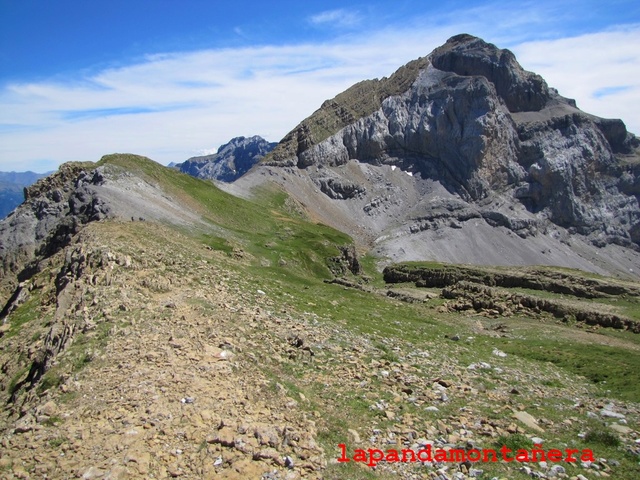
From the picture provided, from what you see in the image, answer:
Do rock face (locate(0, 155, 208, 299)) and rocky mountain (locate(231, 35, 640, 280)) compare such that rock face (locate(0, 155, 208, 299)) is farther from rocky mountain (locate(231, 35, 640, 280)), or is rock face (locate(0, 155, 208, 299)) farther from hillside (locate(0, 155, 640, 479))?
rocky mountain (locate(231, 35, 640, 280))

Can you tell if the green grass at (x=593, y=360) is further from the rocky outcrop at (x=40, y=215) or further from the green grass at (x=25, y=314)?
the rocky outcrop at (x=40, y=215)

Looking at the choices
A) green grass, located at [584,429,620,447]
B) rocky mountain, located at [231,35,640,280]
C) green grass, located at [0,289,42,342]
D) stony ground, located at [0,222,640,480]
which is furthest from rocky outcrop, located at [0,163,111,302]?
rocky mountain, located at [231,35,640,280]

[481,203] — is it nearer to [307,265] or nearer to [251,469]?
[307,265]

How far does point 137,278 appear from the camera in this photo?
29.2 meters

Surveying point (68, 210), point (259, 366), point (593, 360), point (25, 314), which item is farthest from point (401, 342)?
point (68, 210)

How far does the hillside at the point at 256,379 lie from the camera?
602 inches

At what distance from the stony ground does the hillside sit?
0.08 metres

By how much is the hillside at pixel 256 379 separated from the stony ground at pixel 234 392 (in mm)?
77

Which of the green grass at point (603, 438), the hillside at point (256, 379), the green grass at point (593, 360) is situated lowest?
the green grass at point (593, 360)

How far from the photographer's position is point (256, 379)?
779 inches

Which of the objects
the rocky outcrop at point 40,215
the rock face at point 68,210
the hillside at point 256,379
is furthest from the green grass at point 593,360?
the rocky outcrop at point 40,215

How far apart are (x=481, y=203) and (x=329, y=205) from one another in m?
66.8

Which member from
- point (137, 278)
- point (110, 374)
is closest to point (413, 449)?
point (110, 374)

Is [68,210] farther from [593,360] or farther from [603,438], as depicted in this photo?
[603,438]
